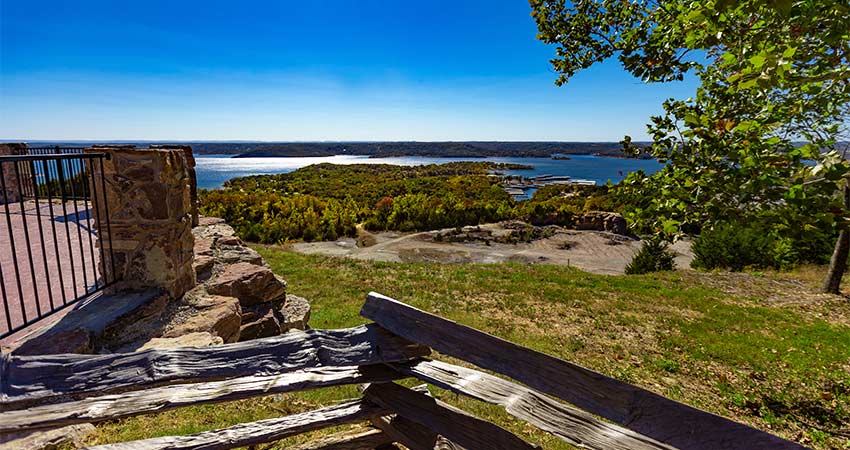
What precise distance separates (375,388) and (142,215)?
2.97 m

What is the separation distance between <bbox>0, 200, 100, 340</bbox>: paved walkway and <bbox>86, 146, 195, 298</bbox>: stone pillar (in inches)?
12.3

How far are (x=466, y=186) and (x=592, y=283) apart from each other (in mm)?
30822

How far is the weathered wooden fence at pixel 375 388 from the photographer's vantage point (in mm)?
1891

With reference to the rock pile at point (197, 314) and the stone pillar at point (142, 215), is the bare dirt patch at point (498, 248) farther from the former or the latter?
the stone pillar at point (142, 215)

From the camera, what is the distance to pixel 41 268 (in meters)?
4.93

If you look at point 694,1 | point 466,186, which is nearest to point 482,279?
point 694,1

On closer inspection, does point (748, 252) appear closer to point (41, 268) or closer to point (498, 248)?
point (498, 248)

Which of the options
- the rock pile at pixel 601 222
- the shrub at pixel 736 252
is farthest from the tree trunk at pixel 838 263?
the rock pile at pixel 601 222

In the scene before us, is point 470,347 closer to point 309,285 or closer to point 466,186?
point 309,285

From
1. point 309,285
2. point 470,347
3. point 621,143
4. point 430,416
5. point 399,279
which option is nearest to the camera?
point 470,347

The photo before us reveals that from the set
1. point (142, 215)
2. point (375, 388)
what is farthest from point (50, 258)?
point (375, 388)

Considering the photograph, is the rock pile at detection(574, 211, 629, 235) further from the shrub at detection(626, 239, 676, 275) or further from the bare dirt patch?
the shrub at detection(626, 239, 676, 275)

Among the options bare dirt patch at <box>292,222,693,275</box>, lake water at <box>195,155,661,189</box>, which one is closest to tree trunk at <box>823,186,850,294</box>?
bare dirt patch at <box>292,222,693,275</box>

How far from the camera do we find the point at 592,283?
34.4 ft
